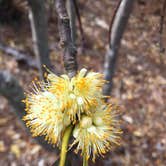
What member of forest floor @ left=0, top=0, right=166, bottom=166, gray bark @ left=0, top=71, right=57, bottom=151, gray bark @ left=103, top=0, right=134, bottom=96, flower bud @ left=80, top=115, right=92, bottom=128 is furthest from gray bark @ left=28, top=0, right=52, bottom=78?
flower bud @ left=80, top=115, right=92, bottom=128

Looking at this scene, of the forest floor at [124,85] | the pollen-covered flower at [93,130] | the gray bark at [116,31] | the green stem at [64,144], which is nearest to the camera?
the green stem at [64,144]

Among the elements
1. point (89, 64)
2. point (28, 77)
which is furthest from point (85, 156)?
point (89, 64)

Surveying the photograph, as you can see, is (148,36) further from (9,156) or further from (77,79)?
(77,79)

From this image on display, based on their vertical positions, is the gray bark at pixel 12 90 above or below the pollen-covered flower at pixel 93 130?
above

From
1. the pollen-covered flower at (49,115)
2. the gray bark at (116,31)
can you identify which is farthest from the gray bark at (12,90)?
the pollen-covered flower at (49,115)

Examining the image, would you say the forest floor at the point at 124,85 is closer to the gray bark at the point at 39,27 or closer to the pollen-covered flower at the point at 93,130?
the gray bark at the point at 39,27

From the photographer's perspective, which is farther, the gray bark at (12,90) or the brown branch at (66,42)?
the gray bark at (12,90)
